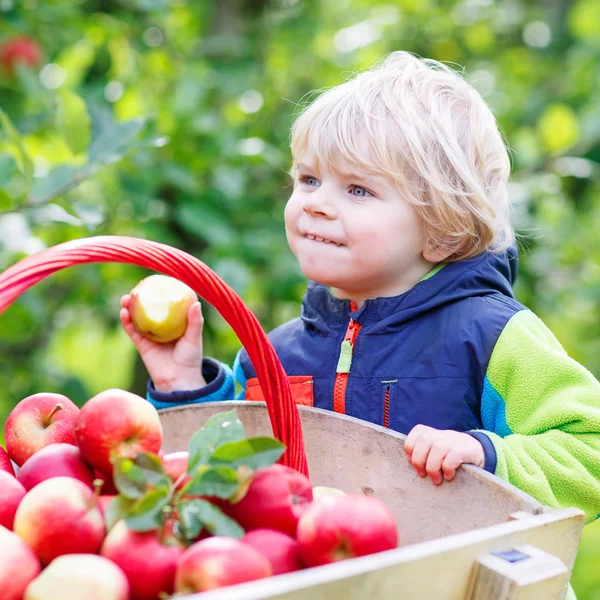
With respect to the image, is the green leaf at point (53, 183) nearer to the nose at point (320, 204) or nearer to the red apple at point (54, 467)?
the nose at point (320, 204)

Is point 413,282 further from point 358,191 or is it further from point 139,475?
point 139,475

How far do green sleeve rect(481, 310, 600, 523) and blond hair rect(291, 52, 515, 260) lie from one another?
21cm

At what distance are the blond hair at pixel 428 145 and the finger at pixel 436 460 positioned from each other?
0.46 meters

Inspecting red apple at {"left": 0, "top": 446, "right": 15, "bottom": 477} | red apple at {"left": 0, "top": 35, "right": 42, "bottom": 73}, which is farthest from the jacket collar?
red apple at {"left": 0, "top": 35, "right": 42, "bottom": 73}

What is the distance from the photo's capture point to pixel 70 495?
90 cm

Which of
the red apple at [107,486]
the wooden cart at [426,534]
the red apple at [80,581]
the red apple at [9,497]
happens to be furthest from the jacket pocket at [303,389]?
the red apple at [80,581]

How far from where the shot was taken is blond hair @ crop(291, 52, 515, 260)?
1.36 metres

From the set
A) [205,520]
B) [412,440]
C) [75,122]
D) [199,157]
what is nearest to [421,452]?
[412,440]

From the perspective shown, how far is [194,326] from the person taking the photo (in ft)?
5.01

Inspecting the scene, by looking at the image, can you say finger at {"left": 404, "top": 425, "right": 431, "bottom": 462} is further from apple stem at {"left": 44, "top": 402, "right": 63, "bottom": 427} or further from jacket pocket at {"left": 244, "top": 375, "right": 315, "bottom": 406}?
apple stem at {"left": 44, "top": 402, "right": 63, "bottom": 427}

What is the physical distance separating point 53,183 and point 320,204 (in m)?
0.67

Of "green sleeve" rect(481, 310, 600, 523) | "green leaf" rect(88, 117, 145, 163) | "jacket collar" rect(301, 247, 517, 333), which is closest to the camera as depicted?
"green sleeve" rect(481, 310, 600, 523)

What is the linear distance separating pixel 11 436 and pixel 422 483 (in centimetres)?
58

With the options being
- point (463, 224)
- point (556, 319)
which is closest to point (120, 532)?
point (463, 224)
